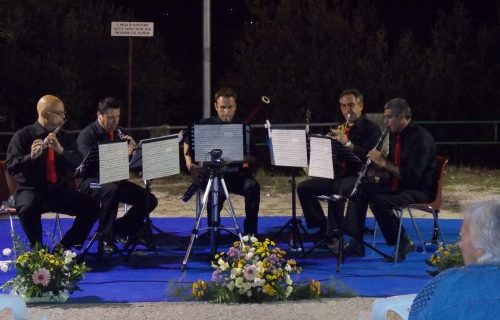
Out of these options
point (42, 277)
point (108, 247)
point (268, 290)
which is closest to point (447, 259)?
point (268, 290)

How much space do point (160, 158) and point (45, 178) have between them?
0.96 meters

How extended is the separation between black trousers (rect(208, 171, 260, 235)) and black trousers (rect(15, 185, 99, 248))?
47.1 inches

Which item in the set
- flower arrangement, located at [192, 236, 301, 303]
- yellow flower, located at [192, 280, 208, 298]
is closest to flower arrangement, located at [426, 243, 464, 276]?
flower arrangement, located at [192, 236, 301, 303]

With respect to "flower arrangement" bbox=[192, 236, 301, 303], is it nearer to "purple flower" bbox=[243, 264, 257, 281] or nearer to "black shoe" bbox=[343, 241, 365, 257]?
"purple flower" bbox=[243, 264, 257, 281]

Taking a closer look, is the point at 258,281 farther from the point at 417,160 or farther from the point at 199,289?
the point at 417,160

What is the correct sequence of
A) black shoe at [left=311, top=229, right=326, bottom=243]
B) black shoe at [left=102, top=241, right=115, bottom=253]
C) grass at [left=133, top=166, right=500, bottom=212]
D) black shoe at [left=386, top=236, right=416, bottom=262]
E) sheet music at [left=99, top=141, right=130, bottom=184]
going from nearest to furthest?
sheet music at [left=99, top=141, right=130, bottom=184]
black shoe at [left=386, top=236, right=416, bottom=262]
black shoe at [left=102, top=241, right=115, bottom=253]
black shoe at [left=311, top=229, right=326, bottom=243]
grass at [left=133, top=166, right=500, bottom=212]

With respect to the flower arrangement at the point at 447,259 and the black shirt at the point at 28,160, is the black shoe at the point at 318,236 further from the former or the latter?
the black shirt at the point at 28,160

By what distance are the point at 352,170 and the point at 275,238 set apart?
37.9 inches

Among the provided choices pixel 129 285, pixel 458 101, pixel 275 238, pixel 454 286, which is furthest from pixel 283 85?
pixel 454 286

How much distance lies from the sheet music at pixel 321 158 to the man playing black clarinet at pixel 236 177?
2.49 feet

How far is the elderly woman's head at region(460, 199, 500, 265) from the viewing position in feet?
8.55

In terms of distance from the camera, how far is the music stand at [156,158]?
7133mm

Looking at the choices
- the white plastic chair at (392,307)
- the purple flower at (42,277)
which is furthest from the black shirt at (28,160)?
the white plastic chair at (392,307)

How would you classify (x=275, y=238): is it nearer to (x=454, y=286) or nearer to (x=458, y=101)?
(x=454, y=286)
